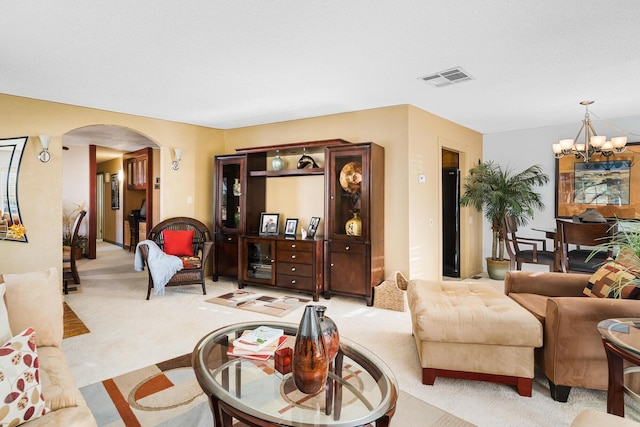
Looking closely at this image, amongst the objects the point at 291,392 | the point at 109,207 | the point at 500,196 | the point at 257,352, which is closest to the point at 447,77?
the point at 500,196

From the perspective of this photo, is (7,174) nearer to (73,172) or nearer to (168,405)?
(168,405)

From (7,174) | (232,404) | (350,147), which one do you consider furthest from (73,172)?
(232,404)

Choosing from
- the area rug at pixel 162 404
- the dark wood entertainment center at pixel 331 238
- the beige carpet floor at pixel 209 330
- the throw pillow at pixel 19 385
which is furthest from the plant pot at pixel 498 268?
the throw pillow at pixel 19 385

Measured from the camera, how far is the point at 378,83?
364 cm

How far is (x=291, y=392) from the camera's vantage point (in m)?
1.57

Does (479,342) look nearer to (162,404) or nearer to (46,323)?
(162,404)

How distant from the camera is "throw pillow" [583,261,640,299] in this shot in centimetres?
224

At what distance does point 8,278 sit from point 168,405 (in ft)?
3.57

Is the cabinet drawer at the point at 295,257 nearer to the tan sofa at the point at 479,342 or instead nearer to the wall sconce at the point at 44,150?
the tan sofa at the point at 479,342

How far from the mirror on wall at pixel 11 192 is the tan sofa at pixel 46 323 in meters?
2.97

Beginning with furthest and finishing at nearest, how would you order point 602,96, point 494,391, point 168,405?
point 602,96 < point 494,391 < point 168,405

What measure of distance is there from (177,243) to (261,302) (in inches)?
59.0

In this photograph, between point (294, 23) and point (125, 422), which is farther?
point (294, 23)

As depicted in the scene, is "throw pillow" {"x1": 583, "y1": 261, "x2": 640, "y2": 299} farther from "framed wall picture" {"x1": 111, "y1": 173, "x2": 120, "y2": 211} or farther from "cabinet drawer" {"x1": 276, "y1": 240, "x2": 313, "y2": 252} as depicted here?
"framed wall picture" {"x1": 111, "y1": 173, "x2": 120, "y2": 211}
